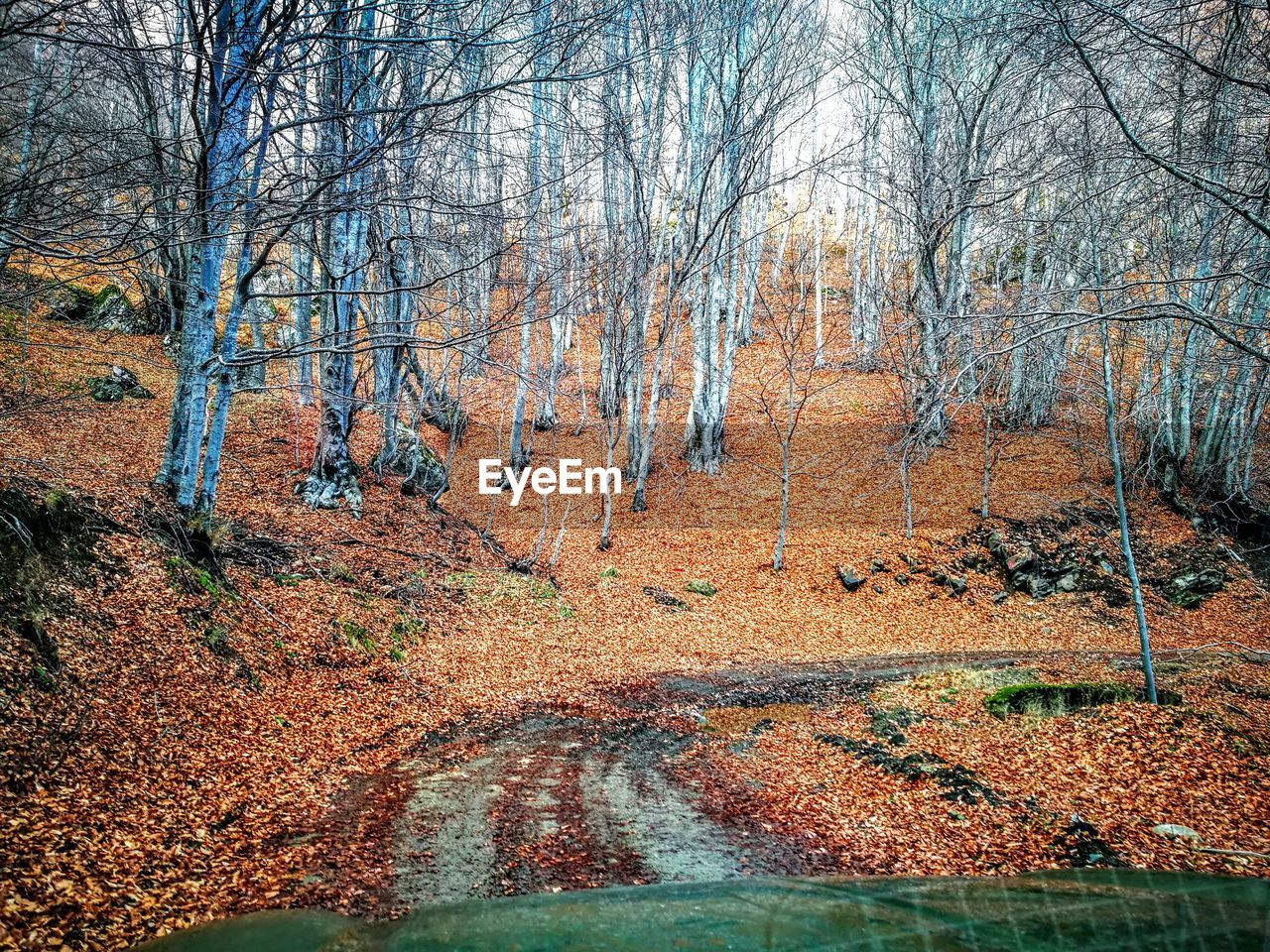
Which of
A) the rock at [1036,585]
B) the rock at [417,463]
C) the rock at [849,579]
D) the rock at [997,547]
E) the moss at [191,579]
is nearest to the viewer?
the moss at [191,579]

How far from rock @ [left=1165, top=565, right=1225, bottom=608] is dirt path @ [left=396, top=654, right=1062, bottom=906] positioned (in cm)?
1138

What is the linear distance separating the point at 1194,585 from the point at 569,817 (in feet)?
47.8

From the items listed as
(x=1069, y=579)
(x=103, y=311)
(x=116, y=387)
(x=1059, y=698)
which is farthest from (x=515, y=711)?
(x=103, y=311)

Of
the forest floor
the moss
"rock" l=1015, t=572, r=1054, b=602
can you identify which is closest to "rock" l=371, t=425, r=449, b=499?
the forest floor

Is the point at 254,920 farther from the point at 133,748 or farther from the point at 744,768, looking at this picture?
the point at 744,768

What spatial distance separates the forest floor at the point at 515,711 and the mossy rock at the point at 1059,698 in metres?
0.23

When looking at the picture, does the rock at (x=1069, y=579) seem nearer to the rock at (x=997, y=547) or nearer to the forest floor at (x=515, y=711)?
the forest floor at (x=515, y=711)

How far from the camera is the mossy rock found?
8500mm

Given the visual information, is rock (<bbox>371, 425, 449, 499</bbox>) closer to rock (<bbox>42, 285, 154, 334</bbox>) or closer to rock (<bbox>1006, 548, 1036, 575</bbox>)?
rock (<bbox>42, 285, 154, 334</bbox>)

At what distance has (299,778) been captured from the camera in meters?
6.08

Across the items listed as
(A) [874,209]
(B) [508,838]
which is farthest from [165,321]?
(A) [874,209]

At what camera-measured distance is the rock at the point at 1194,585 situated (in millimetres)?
14320

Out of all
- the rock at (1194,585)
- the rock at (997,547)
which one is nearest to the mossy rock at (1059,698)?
the rock at (997,547)

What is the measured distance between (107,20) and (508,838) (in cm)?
621
